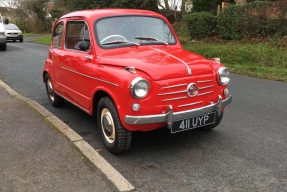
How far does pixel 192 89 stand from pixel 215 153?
0.89 meters

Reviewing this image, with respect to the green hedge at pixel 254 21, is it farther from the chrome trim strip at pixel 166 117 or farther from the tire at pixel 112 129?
the tire at pixel 112 129

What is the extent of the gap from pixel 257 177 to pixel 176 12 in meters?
21.6

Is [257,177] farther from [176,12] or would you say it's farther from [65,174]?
[176,12]

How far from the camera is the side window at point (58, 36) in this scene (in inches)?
231

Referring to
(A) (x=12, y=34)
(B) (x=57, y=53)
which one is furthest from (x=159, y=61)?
(A) (x=12, y=34)

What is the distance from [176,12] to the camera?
941 inches

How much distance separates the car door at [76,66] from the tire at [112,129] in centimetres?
46

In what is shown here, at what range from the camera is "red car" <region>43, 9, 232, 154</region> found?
377 centimetres

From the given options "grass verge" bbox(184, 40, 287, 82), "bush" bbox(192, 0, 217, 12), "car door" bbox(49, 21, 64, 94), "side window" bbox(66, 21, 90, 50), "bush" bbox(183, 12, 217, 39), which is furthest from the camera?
"bush" bbox(192, 0, 217, 12)

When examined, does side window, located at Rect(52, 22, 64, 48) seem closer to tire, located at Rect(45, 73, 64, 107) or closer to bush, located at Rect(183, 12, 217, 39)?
tire, located at Rect(45, 73, 64, 107)

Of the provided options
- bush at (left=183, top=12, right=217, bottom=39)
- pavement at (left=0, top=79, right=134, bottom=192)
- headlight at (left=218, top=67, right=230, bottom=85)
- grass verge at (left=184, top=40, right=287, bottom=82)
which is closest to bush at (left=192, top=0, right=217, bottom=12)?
bush at (left=183, top=12, right=217, bottom=39)

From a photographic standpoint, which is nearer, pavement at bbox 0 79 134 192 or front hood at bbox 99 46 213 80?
pavement at bbox 0 79 134 192

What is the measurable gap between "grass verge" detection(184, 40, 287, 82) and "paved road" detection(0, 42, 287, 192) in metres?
3.74

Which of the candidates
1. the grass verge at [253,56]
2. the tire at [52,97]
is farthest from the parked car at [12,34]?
the tire at [52,97]
